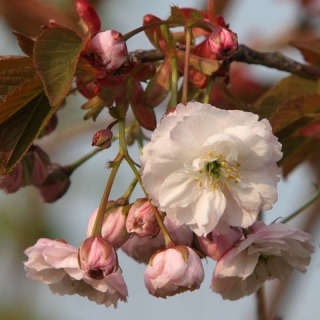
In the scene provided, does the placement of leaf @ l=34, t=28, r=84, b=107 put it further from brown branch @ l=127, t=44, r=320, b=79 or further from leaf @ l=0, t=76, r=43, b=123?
brown branch @ l=127, t=44, r=320, b=79

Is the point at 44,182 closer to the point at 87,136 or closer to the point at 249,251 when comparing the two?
the point at 249,251

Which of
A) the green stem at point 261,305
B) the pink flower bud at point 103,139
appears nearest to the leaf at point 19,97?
the pink flower bud at point 103,139

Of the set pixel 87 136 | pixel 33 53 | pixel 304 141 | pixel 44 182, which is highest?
pixel 33 53

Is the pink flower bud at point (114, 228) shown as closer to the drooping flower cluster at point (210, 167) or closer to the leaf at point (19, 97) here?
the drooping flower cluster at point (210, 167)

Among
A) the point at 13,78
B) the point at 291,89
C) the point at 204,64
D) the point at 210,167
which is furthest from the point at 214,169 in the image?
the point at 291,89

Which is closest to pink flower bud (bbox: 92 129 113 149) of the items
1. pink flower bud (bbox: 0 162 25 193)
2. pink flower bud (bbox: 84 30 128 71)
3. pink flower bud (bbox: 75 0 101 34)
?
pink flower bud (bbox: 84 30 128 71)

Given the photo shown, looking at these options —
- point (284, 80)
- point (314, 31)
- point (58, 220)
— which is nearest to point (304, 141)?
point (284, 80)
